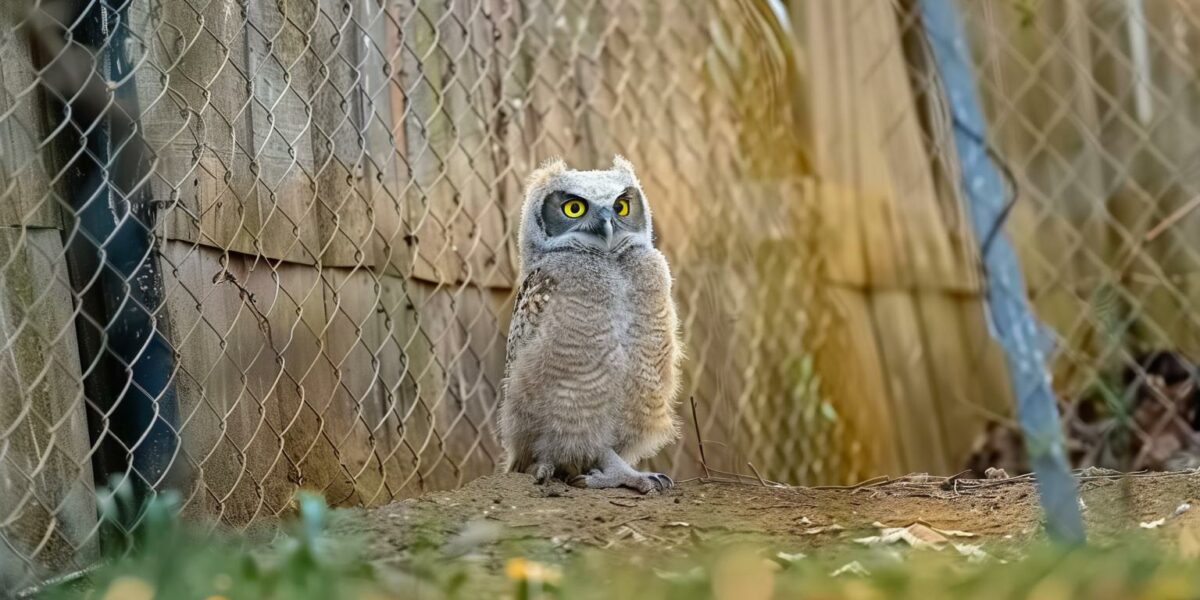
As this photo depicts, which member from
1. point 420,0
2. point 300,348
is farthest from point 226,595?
point 420,0

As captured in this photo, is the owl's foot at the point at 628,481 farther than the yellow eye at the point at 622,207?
No

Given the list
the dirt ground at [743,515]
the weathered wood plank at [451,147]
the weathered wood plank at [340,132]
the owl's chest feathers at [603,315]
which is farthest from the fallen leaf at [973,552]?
the weathered wood plank at [451,147]

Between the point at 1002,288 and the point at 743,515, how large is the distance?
1.54 meters

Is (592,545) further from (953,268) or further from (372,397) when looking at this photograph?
(953,268)

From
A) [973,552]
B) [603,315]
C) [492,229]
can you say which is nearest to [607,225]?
[603,315]

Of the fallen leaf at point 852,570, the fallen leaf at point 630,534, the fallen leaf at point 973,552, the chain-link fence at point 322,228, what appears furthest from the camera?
the chain-link fence at point 322,228

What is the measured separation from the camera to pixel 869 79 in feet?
19.2

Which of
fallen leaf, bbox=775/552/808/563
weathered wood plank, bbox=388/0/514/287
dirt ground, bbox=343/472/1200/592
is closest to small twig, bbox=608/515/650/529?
dirt ground, bbox=343/472/1200/592

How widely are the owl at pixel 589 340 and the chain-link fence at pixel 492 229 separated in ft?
1.20

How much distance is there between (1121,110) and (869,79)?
3.88 ft

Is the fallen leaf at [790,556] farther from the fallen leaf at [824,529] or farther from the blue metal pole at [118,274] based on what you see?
the blue metal pole at [118,274]

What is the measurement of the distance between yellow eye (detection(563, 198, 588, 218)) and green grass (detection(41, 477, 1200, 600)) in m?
1.79

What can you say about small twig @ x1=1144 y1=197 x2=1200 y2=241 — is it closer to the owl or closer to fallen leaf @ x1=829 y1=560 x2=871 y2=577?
the owl

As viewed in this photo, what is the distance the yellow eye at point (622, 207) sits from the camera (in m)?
4.20
